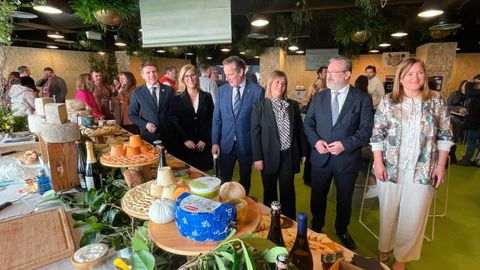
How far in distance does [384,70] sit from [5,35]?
33.1ft

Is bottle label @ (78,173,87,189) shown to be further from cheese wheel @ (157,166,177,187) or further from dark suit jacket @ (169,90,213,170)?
dark suit jacket @ (169,90,213,170)

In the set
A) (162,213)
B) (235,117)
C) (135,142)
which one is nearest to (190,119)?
(235,117)

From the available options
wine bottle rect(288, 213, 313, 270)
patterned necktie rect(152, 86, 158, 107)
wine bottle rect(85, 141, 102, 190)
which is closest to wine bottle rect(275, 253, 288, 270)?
wine bottle rect(288, 213, 313, 270)

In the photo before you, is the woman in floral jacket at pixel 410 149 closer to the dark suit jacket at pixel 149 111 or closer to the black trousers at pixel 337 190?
the black trousers at pixel 337 190

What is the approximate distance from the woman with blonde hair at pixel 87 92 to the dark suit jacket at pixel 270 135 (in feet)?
8.21

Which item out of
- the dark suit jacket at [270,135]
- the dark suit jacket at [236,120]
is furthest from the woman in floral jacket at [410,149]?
the dark suit jacket at [236,120]

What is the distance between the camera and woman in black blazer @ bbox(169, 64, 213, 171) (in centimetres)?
294

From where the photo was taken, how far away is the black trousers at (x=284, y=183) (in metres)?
2.29

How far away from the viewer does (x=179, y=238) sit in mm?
752

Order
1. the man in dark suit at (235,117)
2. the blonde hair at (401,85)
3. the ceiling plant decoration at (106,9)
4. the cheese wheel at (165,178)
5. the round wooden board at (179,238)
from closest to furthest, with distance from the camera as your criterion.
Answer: the round wooden board at (179,238) → the cheese wheel at (165,178) → the blonde hair at (401,85) → the man in dark suit at (235,117) → the ceiling plant decoration at (106,9)

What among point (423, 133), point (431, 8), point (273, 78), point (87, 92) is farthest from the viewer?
point (87, 92)

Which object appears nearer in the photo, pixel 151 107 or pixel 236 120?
pixel 236 120

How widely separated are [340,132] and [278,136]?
0.48 meters

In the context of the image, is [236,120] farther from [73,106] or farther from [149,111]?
[73,106]
